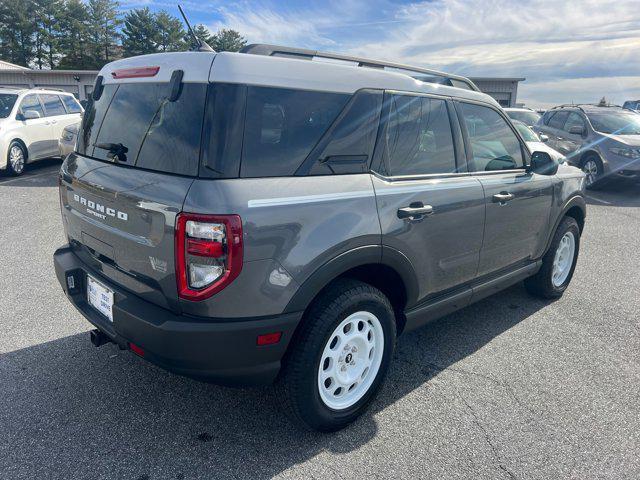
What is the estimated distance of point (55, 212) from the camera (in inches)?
289

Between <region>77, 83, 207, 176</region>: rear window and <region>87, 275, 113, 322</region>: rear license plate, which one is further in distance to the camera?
<region>87, 275, 113, 322</region>: rear license plate

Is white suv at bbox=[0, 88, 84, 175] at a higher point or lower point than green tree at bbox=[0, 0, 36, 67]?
lower

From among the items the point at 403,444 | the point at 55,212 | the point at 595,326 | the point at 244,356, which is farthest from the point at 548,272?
the point at 55,212

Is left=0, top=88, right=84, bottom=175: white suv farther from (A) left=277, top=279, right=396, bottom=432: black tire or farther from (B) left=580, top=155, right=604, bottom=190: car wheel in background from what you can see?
(B) left=580, top=155, right=604, bottom=190: car wheel in background

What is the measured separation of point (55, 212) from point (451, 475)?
23.0 feet

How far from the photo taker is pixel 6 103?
10.2m

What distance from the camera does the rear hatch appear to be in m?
2.14

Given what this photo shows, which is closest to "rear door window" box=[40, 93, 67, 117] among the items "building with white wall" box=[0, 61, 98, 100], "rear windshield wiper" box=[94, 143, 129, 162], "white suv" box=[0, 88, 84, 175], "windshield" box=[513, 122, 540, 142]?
"white suv" box=[0, 88, 84, 175]

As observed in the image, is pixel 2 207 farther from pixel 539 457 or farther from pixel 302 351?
pixel 539 457

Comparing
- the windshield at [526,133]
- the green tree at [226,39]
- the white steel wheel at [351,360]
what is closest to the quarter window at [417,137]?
the white steel wheel at [351,360]

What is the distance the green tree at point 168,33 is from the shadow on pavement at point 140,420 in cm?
5268

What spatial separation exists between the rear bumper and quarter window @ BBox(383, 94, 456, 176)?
3.62ft

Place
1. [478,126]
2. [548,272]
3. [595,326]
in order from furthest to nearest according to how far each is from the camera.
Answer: [548,272] → [595,326] → [478,126]

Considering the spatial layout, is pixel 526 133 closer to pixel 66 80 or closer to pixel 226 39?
pixel 66 80
